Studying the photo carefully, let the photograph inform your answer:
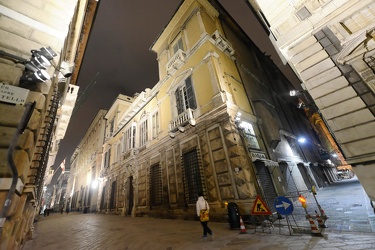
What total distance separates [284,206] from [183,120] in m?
7.72

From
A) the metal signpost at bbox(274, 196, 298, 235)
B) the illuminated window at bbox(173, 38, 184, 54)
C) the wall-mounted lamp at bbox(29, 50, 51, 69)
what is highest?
the illuminated window at bbox(173, 38, 184, 54)

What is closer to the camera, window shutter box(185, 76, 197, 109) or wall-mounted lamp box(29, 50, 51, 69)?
wall-mounted lamp box(29, 50, 51, 69)

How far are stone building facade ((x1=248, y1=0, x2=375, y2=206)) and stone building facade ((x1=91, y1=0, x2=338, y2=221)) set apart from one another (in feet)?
8.78

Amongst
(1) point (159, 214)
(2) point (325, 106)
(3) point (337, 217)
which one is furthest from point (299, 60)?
(1) point (159, 214)

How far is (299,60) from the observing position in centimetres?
683

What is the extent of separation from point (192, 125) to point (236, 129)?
287 centimetres

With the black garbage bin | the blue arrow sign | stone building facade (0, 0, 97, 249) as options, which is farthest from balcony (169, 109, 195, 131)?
stone building facade (0, 0, 97, 249)

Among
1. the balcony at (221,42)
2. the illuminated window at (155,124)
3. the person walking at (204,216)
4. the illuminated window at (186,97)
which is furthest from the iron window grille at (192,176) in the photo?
the balcony at (221,42)

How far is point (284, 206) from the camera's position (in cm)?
507

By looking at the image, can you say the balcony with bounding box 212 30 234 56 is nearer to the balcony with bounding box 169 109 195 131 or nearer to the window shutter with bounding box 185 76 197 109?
the window shutter with bounding box 185 76 197 109

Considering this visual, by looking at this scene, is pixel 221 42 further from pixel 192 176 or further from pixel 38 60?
pixel 38 60

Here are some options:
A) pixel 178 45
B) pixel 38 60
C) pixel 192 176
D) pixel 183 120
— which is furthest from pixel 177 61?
pixel 38 60

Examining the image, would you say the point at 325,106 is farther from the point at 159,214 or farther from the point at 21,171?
the point at 159,214

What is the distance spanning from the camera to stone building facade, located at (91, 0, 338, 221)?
30.1ft
